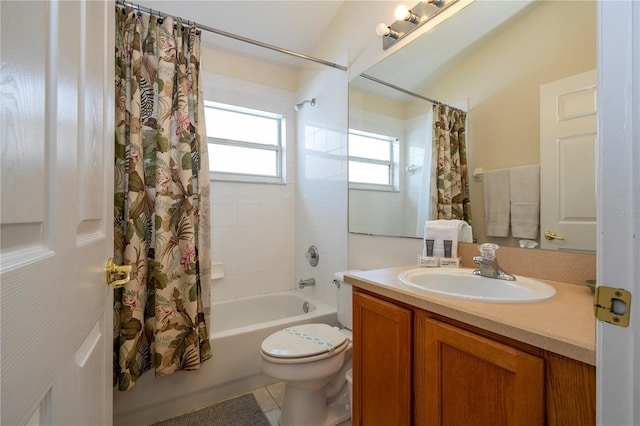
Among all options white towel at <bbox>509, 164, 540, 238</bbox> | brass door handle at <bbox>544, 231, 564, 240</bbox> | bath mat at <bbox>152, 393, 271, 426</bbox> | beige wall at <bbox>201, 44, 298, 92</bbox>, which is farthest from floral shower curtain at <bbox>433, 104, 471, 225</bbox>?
beige wall at <bbox>201, 44, 298, 92</bbox>


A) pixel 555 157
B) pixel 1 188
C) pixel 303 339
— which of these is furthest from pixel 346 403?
pixel 1 188

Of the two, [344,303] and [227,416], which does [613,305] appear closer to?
[344,303]

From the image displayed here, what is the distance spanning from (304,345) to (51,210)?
1202mm

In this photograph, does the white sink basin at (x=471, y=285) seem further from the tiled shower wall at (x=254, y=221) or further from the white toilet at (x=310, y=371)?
the tiled shower wall at (x=254, y=221)

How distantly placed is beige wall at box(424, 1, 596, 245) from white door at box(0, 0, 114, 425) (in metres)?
1.34

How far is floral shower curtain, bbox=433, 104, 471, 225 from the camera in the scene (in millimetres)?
1286

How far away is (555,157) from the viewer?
0.98 m

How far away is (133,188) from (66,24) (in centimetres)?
115

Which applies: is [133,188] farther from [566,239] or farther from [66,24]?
[566,239]

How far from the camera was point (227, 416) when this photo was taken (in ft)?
4.99

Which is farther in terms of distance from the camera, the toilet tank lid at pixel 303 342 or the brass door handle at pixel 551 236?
the toilet tank lid at pixel 303 342

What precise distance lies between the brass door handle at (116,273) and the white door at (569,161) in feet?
4.48

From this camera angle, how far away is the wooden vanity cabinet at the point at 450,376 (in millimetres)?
559

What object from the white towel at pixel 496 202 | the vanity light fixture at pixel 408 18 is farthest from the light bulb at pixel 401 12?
the white towel at pixel 496 202
